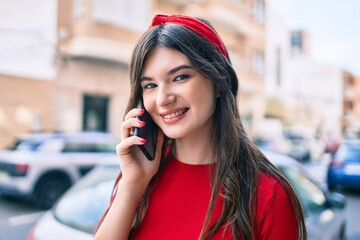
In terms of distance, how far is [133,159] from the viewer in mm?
1353

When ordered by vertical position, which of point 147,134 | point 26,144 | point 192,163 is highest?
point 147,134

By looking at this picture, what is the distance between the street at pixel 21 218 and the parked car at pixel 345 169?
0.95 metres

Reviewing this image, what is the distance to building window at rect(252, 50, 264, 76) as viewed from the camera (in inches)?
882

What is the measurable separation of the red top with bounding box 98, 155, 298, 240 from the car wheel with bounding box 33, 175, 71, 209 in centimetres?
572

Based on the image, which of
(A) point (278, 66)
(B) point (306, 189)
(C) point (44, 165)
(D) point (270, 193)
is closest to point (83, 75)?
(C) point (44, 165)

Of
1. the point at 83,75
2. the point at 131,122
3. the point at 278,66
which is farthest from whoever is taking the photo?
the point at 278,66

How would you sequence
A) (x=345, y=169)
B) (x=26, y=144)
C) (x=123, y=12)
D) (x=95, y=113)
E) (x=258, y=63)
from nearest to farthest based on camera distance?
(x=26, y=144) → (x=345, y=169) → (x=123, y=12) → (x=95, y=113) → (x=258, y=63)

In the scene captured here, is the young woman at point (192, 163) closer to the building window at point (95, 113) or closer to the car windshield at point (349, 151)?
the car windshield at point (349, 151)

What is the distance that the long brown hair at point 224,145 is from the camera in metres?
1.13

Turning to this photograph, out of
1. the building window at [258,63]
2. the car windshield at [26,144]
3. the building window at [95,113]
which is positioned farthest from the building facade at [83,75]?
the building window at [258,63]

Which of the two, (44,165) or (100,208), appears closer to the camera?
(100,208)

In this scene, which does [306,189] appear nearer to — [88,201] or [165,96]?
[88,201]

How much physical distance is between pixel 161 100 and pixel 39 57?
38.8ft

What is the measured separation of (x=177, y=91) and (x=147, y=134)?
0.80 ft
